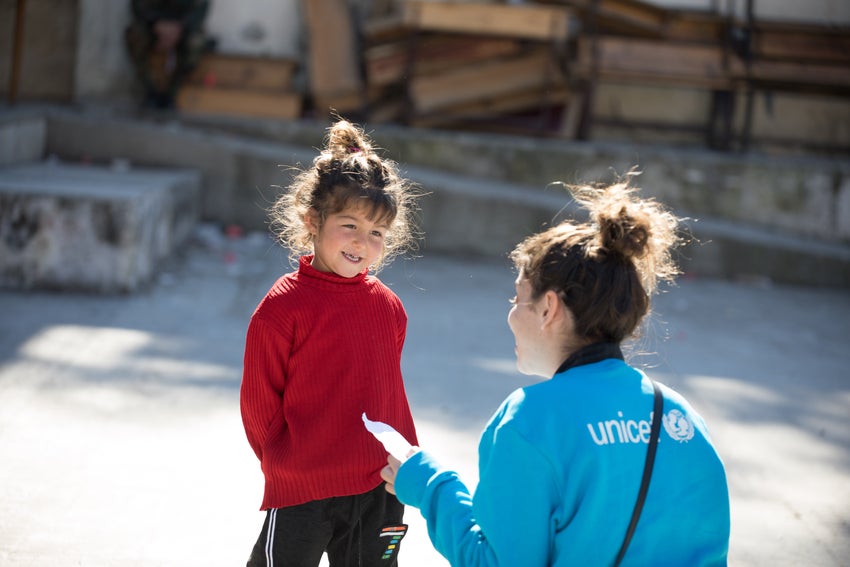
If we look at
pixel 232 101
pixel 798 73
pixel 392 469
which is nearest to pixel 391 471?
pixel 392 469

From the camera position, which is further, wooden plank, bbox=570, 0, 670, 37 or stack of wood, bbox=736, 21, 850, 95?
stack of wood, bbox=736, 21, 850, 95

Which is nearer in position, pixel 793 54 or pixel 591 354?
pixel 591 354

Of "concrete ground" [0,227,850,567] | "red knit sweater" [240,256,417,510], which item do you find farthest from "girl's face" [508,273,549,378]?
"red knit sweater" [240,256,417,510]

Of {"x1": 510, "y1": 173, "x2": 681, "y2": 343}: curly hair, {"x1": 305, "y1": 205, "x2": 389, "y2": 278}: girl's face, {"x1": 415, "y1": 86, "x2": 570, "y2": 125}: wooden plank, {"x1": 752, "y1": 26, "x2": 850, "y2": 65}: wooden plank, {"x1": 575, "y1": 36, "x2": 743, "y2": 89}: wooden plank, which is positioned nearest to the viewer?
{"x1": 510, "y1": 173, "x2": 681, "y2": 343}: curly hair

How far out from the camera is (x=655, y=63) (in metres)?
9.23

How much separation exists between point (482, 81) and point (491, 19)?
25.3 inches

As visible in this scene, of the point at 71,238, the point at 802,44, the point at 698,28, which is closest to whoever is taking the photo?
the point at 71,238

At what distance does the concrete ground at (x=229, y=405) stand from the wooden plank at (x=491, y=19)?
8.99 ft

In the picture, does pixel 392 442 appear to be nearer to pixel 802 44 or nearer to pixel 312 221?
pixel 312 221

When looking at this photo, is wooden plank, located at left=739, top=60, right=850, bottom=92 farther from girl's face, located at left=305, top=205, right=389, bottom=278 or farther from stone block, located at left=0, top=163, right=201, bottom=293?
girl's face, located at left=305, top=205, right=389, bottom=278

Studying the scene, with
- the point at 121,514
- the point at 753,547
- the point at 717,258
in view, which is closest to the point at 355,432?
the point at 121,514

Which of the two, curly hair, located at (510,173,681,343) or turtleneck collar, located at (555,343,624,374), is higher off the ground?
curly hair, located at (510,173,681,343)

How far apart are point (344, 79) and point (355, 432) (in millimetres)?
7387

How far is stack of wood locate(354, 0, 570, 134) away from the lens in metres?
8.84
